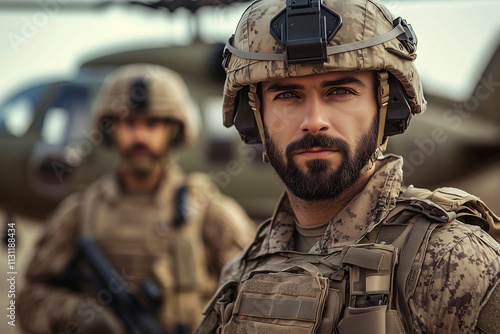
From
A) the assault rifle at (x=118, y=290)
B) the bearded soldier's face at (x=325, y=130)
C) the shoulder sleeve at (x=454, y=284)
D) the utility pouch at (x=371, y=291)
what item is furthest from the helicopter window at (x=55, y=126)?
the shoulder sleeve at (x=454, y=284)

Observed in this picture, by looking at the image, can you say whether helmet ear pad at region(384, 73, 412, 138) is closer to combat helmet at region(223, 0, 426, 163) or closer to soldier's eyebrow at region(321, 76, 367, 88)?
combat helmet at region(223, 0, 426, 163)

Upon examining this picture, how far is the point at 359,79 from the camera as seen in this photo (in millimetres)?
2145

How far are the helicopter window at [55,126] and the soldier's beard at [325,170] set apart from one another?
624 centimetres

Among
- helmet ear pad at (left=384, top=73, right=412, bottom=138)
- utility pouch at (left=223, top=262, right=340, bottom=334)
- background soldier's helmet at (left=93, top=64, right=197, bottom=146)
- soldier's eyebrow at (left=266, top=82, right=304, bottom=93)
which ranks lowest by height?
background soldier's helmet at (left=93, top=64, right=197, bottom=146)

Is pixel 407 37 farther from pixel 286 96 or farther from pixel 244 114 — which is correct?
pixel 244 114

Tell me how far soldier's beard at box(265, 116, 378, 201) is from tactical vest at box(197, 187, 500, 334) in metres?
0.17

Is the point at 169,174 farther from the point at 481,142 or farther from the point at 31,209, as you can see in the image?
the point at 481,142

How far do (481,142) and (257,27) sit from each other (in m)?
7.78

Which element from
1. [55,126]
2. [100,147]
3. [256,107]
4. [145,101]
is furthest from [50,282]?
[256,107]

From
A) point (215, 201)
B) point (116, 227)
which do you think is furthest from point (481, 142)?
point (116, 227)

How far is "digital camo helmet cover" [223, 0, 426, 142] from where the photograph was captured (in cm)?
208

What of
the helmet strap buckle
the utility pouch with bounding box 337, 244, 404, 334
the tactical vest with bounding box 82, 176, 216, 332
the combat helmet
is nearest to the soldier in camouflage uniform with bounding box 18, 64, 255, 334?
the tactical vest with bounding box 82, 176, 216, 332

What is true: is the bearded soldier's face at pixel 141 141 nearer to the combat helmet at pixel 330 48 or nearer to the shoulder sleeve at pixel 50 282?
the shoulder sleeve at pixel 50 282

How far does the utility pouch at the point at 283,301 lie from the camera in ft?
6.28
